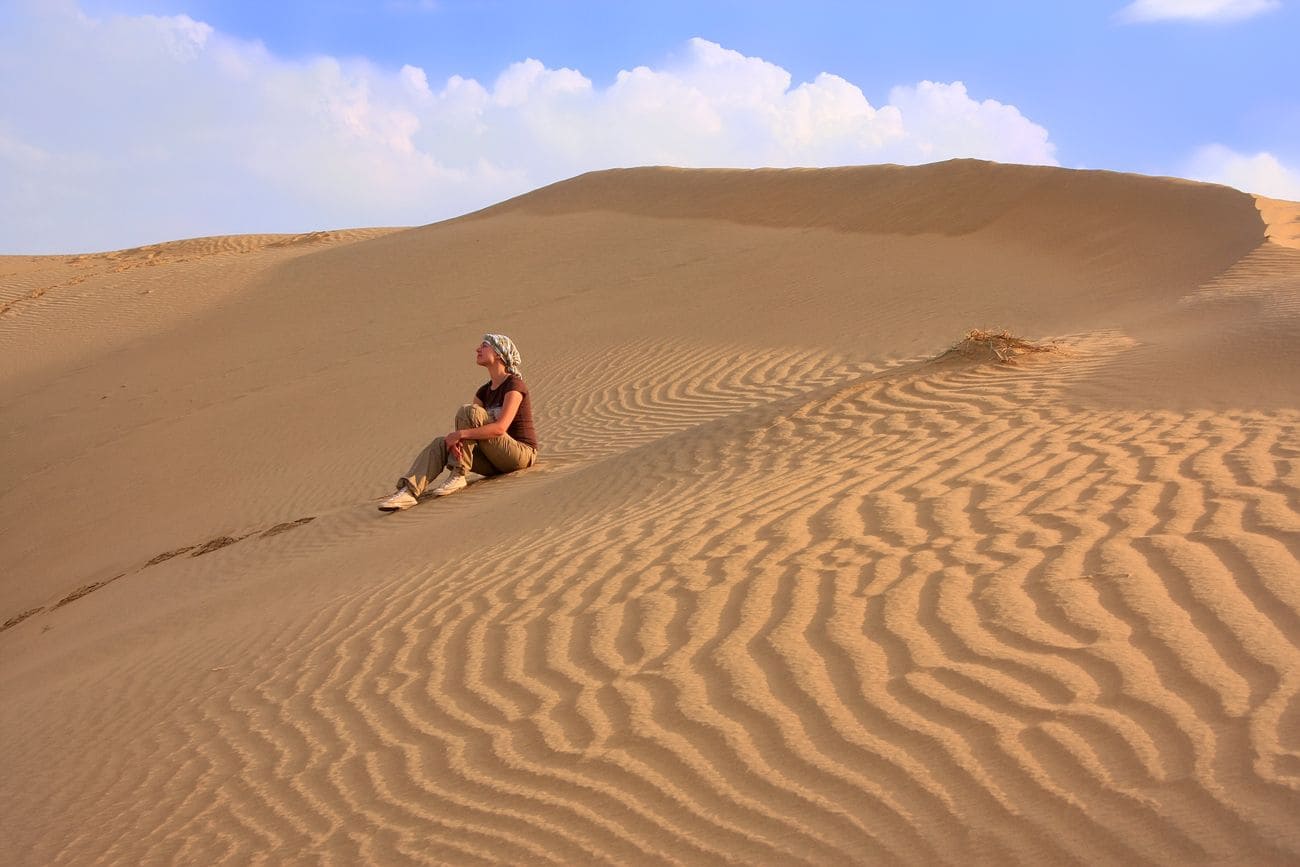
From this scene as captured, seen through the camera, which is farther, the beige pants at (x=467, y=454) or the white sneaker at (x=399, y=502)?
the beige pants at (x=467, y=454)

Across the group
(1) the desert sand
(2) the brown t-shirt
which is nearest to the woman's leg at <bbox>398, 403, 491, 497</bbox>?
(2) the brown t-shirt

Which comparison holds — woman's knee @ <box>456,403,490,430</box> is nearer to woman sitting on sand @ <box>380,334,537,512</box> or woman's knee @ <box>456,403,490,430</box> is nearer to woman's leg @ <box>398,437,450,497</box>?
woman sitting on sand @ <box>380,334,537,512</box>

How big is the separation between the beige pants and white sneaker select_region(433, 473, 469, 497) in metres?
0.08

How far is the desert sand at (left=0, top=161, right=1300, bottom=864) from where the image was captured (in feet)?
10.1

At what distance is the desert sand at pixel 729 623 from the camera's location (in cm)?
308

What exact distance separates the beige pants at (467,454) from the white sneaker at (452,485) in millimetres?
82

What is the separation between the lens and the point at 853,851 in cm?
284

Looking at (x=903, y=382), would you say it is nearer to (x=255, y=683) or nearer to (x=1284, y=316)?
(x=1284, y=316)

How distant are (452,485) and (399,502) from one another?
1.42 ft

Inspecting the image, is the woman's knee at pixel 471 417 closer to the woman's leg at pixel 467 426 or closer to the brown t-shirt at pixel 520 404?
the woman's leg at pixel 467 426

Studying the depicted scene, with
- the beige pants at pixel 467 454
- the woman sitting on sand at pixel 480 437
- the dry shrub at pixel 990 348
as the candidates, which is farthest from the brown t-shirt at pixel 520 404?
the dry shrub at pixel 990 348

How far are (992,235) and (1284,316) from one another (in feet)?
31.5

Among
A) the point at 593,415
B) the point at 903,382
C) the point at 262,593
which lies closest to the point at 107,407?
the point at 593,415

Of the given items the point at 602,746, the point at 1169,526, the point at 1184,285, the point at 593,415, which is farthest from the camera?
the point at 1184,285
